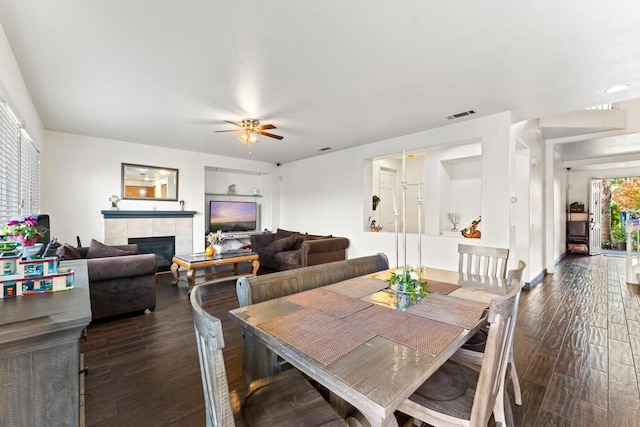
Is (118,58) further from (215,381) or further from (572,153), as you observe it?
(572,153)

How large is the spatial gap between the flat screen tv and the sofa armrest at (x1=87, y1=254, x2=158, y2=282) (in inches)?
135

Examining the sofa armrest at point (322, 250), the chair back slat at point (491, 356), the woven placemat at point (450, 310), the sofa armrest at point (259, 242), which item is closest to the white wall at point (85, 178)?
the sofa armrest at point (259, 242)

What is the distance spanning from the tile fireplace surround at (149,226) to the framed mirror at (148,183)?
0.37 metres

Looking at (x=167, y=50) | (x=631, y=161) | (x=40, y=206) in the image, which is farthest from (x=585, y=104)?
(x=40, y=206)

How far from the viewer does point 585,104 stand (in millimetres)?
3434

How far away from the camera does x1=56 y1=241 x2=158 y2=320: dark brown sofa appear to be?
304cm

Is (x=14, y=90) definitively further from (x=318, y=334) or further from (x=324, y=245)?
(x=324, y=245)

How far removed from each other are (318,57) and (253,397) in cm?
254

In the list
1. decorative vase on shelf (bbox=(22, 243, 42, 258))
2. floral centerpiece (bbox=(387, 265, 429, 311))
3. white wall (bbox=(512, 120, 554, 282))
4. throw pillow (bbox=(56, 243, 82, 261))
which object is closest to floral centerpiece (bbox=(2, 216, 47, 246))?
decorative vase on shelf (bbox=(22, 243, 42, 258))

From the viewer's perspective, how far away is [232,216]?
713 centimetres

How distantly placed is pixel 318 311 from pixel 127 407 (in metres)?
1.49

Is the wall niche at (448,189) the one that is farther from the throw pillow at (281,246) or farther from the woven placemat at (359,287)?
the woven placemat at (359,287)

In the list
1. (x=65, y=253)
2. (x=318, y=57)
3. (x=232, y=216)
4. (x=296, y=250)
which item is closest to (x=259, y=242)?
(x=296, y=250)

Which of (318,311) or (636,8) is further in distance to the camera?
(636,8)
